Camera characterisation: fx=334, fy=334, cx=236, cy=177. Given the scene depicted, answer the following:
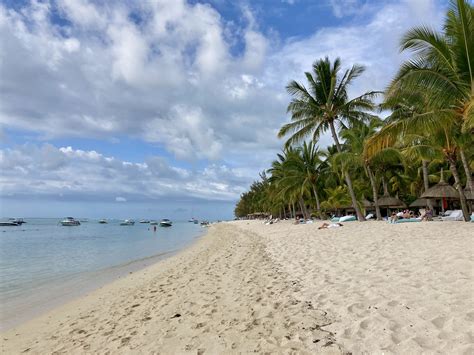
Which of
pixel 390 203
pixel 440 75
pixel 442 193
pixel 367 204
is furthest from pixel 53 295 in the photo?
pixel 367 204

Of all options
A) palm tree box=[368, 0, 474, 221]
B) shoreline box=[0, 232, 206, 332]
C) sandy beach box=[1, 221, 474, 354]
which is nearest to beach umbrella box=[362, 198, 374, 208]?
palm tree box=[368, 0, 474, 221]

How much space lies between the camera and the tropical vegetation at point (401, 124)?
9.79m

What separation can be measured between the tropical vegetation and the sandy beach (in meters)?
4.33

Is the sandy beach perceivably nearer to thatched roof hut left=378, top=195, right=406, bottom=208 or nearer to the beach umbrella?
thatched roof hut left=378, top=195, right=406, bottom=208

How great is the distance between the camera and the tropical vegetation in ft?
32.1

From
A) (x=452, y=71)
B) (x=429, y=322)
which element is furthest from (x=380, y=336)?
(x=452, y=71)

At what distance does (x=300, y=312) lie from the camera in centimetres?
463

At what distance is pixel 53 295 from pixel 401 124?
1178 centimetres

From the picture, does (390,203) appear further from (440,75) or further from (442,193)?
(440,75)

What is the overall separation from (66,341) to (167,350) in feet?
7.67

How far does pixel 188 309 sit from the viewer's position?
576cm

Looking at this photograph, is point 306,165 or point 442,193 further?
point 306,165

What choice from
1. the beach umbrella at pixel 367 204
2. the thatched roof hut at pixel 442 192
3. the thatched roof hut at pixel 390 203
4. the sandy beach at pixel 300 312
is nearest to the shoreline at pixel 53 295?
the sandy beach at pixel 300 312

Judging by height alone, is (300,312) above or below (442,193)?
below
